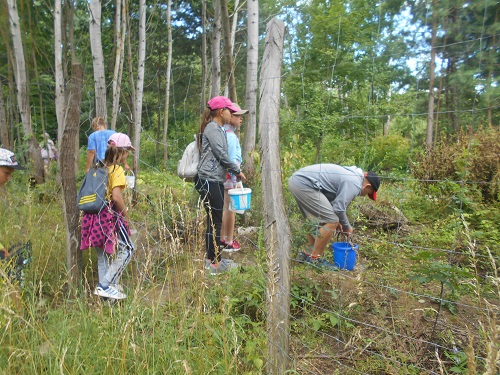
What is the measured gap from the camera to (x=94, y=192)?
9.05 feet

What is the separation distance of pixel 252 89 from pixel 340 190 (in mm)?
2113

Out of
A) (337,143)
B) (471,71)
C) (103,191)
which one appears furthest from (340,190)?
(103,191)

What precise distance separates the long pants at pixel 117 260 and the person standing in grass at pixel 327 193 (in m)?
1.48

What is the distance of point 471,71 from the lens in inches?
94.1

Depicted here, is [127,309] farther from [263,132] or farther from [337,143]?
[337,143]

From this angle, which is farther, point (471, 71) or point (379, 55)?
point (471, 71)

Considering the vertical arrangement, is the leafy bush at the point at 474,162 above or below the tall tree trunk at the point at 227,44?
below

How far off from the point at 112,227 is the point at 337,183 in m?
2.06

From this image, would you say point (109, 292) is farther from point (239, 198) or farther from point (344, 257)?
point (344, 257)

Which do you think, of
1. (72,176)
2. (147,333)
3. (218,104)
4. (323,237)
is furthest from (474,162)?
(72,176)

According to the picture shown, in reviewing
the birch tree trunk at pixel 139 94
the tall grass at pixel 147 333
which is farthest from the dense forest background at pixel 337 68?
the tall grass at pixel 147 333

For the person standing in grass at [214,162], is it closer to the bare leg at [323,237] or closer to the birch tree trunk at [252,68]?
the bare leg at [323,237]

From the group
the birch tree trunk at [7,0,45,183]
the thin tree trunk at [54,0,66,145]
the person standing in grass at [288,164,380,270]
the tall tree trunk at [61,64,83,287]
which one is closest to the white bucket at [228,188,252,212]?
the person standing in grass at [288,164,380,270]

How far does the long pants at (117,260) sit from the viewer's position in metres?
2.80
